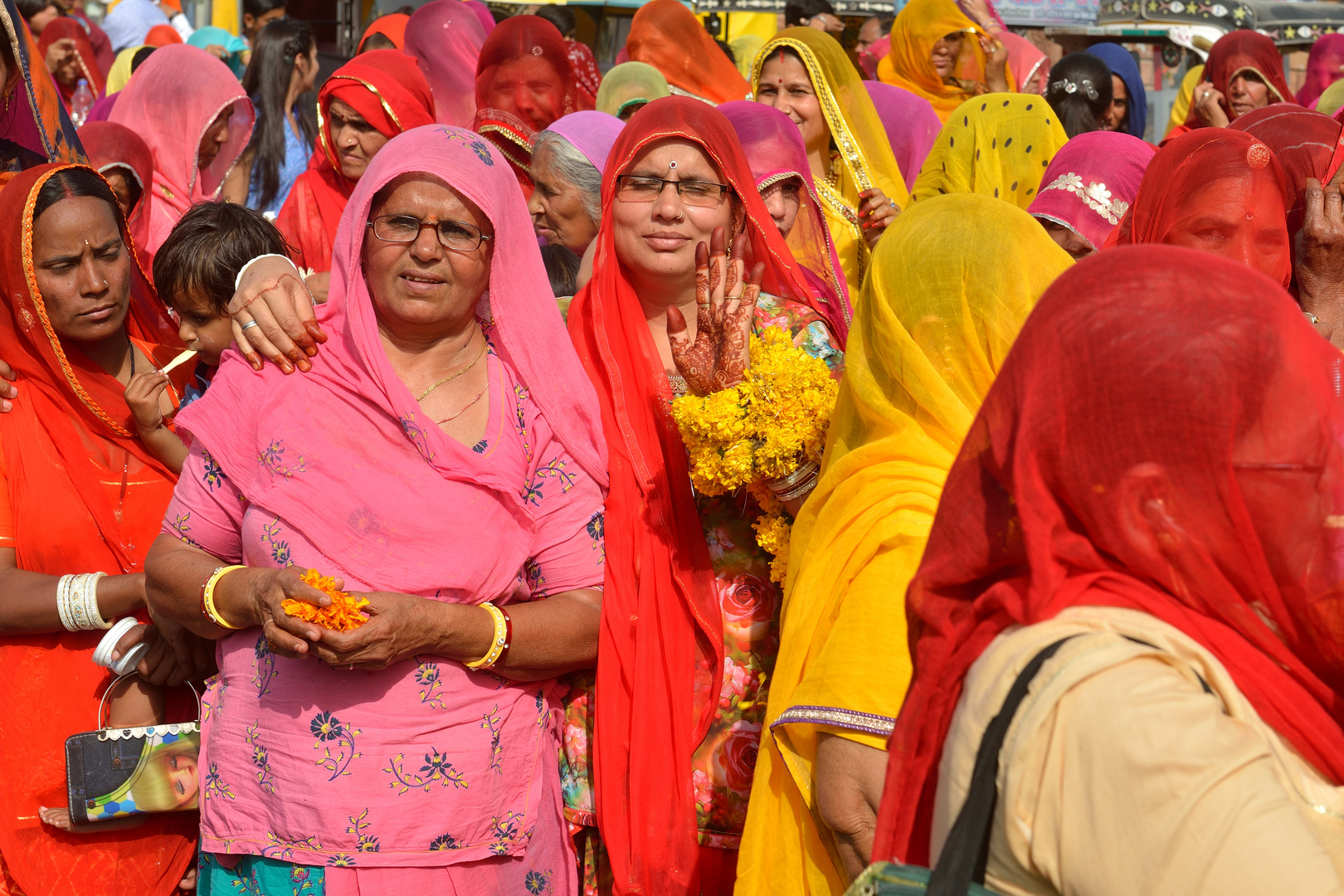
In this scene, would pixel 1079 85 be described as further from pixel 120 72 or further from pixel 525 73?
pixel 120 72

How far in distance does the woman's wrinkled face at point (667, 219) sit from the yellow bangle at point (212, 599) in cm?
121

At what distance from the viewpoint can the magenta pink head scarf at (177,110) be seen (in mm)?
5406

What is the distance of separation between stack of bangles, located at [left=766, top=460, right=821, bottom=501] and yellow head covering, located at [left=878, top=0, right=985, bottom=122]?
4606mm

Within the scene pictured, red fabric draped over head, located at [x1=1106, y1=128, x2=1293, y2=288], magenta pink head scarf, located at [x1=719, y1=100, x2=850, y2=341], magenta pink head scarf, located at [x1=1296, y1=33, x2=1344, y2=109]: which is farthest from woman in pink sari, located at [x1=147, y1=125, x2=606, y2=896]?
magenta pink head scarf, located at [x1=1296, y1=33, x2=1344, y2=109]

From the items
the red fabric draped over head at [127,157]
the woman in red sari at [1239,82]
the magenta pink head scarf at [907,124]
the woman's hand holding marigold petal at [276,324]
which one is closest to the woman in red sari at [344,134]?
the red fabric draped over head at [127,157]

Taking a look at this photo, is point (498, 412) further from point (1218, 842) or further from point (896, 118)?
point (896, 118)

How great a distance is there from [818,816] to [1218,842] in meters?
1.11

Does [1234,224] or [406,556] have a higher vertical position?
[1234,224]

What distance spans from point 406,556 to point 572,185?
214cm

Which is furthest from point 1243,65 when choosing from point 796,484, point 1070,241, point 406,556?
Answer: point 406,556

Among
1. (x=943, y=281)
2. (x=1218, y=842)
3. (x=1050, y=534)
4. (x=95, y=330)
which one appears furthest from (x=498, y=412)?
(x=1218, y=842)

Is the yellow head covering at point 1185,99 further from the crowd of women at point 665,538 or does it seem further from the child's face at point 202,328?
the child's face at point 202,328

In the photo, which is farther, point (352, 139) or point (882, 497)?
point (352, 139)

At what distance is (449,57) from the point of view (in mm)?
6848
